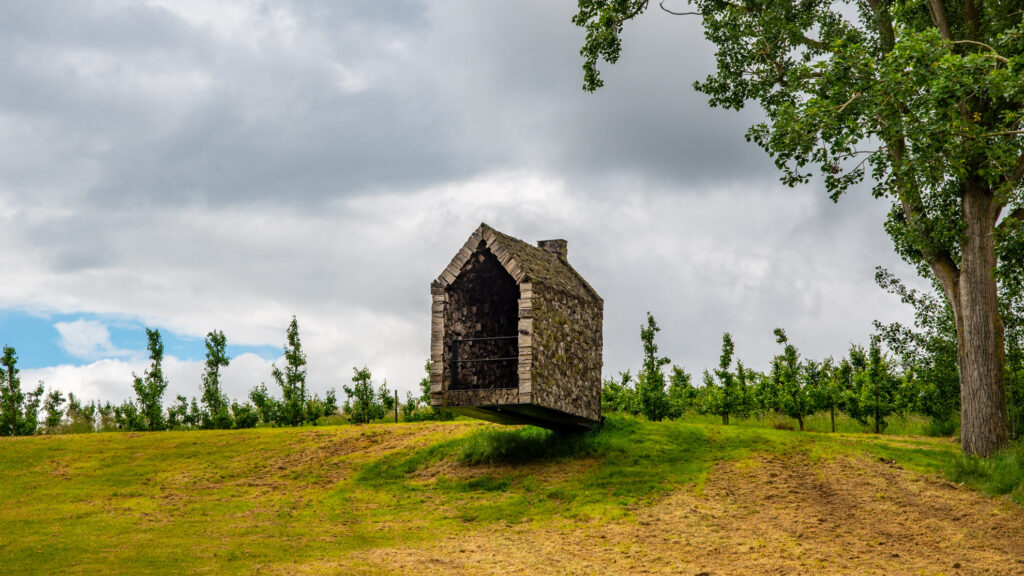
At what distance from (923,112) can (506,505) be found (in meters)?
13.2

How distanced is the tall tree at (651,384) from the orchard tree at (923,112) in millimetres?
10381

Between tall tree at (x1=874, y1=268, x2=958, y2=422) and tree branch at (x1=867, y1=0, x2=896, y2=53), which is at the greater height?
tree branch at (x1=867, y1=0, x2=896, y2=53)

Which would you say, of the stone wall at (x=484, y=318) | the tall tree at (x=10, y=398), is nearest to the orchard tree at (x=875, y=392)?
the stone wall at (x=484, y=318)

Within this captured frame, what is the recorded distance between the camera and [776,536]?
1870cm

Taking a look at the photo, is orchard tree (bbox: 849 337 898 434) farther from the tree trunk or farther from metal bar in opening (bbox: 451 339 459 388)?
metal bar in opening (bbox: 451 339 459 388)

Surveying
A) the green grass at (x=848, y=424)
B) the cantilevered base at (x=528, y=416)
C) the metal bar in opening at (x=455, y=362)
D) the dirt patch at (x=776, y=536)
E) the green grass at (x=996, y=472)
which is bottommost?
the dirt patch at (x=776, y=536)

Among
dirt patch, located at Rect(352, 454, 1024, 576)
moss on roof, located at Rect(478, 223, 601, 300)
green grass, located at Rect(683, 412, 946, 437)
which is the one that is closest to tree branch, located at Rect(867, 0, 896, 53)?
moss on roof, located at Rect(478, 223, 601, 300)

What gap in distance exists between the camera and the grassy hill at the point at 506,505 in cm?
1742

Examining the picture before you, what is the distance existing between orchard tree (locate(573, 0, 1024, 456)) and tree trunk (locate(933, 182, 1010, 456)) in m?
0.03

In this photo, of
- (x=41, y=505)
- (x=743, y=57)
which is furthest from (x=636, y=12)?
(x=41, y=505)

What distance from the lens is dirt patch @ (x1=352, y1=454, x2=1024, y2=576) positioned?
55.3ft

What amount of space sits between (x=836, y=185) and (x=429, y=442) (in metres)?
14.3

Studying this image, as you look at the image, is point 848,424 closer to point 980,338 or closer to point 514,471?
point 980,338

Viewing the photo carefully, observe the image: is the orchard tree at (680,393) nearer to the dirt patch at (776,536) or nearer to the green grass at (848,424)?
the green grass at (848,424)
